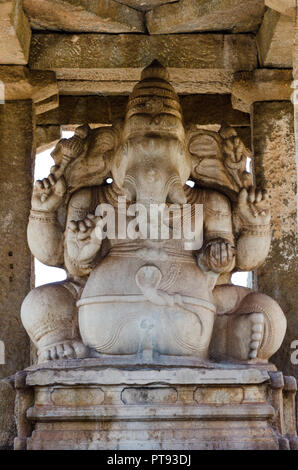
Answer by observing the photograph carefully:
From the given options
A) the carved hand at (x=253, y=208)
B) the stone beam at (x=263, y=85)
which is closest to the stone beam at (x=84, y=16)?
the stone beam at (x=263, y=85)

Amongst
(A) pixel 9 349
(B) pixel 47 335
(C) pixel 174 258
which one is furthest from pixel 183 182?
(A) pixel 9 349

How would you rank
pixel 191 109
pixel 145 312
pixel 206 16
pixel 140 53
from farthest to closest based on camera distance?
pixel 191 109, pixel 140 53, pixel 206 16, pixel 145 312

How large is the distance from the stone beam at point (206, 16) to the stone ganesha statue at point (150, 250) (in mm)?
744

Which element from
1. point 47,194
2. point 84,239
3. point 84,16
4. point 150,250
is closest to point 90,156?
point 47,194

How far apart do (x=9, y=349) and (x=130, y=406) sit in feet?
5.84

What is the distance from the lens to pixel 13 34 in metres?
7.20

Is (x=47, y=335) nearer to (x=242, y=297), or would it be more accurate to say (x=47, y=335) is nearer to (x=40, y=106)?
(x=242, y=297)

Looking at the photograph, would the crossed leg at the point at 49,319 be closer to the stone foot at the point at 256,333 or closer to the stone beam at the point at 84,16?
the stone foot at the point at 256,333

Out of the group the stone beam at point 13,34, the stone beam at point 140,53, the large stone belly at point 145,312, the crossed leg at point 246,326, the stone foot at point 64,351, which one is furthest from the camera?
the stone beam at point 140,53

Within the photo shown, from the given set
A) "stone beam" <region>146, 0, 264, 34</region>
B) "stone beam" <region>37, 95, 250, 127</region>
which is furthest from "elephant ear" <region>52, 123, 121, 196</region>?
"stone beam" <region>37, 95, 250, 127</region>

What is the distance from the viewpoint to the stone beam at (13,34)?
6906mm

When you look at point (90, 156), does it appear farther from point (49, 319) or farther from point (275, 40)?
point (275, 40)

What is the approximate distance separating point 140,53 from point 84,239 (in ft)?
6.07

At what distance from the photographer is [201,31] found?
25.2 feet
